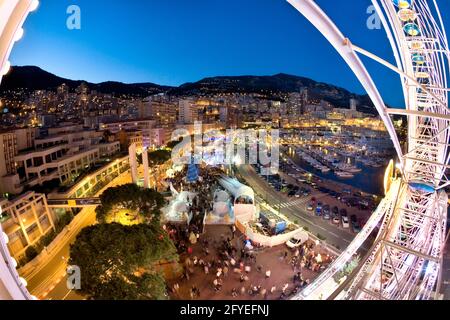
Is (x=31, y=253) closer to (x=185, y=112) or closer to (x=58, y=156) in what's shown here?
(x=58, y=156)

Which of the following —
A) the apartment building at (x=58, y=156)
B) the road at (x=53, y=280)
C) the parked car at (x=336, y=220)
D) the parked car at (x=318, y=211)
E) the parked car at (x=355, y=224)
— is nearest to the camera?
the road at (x=53, y=280)

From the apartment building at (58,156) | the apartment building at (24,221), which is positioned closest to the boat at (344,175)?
the apartment building at (58,156)

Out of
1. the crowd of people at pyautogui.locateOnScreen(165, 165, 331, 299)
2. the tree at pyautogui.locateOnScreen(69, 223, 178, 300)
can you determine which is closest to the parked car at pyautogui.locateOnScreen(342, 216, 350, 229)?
the crowd of people at pyautogui.locateOnScreen(165, 165, 331, 299)

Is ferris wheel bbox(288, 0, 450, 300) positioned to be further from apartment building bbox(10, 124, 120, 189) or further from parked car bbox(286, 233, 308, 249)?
apartment building bbox(10, 124, 120, 189)

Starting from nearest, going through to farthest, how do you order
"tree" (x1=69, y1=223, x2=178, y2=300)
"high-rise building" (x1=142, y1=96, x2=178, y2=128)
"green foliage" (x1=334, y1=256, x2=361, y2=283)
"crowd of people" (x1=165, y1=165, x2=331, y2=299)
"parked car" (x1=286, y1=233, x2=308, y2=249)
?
"tree" (x1=69, y1=223, x2=178, y2=300), "green foliage" (x1=334, y1=256, x2=361, y2=283), "crowd of people" (x1=165, y1=165, x2=331, y2=299), "parked car" (x1=286, y1=233, x2=308, y2=249), "high-rise building" (x1=142, y1=96, x2=178, y2=128)

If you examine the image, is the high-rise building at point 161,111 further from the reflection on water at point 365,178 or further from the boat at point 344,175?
the boat at point 344,175
